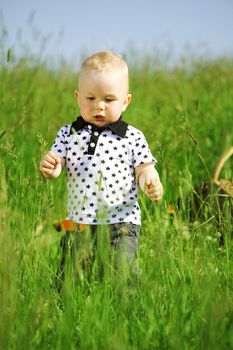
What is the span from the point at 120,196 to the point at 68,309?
0.65m

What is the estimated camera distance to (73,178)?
236 cm

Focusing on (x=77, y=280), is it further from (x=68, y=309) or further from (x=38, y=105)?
(x=38, y=105)

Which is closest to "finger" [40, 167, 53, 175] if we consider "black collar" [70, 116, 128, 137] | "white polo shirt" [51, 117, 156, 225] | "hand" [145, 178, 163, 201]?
"white polo shirt" [51, 117, 156, 225]

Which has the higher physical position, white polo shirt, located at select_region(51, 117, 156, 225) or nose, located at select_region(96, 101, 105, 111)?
nose, located at select_region(96, 101, 105, 111)

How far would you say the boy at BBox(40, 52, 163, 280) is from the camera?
2.31m

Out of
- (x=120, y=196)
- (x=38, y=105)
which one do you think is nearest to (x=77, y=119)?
(x=120, y=196)

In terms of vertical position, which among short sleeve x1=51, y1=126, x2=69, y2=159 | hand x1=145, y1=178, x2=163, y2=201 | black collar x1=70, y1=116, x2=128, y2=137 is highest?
black collar x1=70, y1=116, x2=128, y2=137

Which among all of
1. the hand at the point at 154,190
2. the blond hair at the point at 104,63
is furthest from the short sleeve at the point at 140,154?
the blond hair at the point at 104,63

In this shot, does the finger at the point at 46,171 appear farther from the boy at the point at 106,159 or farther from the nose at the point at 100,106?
the nose at the point at 100,106

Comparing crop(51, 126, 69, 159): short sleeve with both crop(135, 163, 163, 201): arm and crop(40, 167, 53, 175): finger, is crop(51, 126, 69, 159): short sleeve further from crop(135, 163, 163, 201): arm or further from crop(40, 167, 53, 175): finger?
crop(135, 163, 163, 201): arm

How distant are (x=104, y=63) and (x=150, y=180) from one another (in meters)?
0.46

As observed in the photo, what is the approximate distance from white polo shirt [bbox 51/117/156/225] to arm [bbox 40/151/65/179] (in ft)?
0.25

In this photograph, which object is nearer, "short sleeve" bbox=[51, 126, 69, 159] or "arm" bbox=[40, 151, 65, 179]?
"arm" bbox=[40, 151, 65, 179]

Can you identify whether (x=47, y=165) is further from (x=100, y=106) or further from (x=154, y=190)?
(x=154, y=190)
